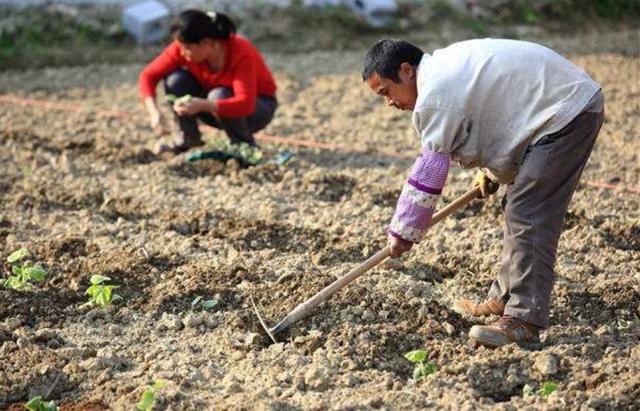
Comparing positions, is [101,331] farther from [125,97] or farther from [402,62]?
[125,97]

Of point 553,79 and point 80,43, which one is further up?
point 553,79

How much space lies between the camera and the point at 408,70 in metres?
4.34

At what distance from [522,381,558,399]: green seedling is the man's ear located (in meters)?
1.22

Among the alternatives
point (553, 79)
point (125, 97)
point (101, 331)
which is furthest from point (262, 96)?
point (553, 79)

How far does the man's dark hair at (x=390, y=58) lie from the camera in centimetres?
432

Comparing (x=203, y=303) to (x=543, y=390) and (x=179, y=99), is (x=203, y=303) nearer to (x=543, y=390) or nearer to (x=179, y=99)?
(x=543, y=390)

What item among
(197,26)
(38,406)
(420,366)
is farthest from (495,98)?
(197,26)

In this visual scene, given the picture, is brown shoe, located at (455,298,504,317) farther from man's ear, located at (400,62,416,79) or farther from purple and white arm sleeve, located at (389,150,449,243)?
man's ear, located at (400,62,416,79)

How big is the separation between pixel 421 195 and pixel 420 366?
65 cm

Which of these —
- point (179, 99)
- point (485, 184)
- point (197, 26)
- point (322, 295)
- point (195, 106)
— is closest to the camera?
point (322, 295)

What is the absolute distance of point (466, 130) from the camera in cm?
431

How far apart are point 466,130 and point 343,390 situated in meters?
1.06

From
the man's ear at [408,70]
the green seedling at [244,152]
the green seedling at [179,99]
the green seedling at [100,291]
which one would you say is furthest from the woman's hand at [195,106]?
the man's ear at [408,70]

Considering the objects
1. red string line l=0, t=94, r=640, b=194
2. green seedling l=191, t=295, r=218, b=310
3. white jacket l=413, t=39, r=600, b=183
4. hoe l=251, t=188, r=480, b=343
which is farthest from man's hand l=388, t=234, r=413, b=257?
red string line l=0, t=94, r=640, b=194
